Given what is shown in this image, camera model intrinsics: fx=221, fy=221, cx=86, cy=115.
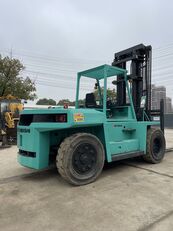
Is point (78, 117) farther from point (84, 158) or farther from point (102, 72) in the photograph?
point (102, 72)

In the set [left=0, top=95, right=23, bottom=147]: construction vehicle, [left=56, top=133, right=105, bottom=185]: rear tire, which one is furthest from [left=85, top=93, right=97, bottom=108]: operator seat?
[left=0, top=95, right=23, bottom=147]: construction vehicle

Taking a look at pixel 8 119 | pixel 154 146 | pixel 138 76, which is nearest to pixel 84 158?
pixel 154 146

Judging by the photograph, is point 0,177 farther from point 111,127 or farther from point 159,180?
point 159,180

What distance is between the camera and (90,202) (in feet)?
11.3

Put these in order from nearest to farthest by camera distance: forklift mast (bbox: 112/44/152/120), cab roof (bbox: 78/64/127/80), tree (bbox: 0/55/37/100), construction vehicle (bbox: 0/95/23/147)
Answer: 1. cab roof (bbox: 78/64/127/80)
2. forklift mast (bbox: 112/44/152/120)
3. construction vehicle (bbox: 0/95/23/147)
4. tree (bbox: 0/55/37/100)

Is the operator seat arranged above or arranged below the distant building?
below

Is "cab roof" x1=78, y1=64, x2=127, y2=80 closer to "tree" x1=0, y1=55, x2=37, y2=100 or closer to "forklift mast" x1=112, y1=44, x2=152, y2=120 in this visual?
"forklift mast" x1=112, y1=44, x2=152, y2=120

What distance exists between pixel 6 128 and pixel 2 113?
1070 millimetres

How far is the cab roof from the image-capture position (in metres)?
5.03

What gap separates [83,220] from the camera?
114 inches

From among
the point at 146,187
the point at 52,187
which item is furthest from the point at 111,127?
the point at 52,187

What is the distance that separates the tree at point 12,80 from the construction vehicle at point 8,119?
9303 millimetres

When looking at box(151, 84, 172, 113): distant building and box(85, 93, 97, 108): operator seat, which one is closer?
box(85, 93, 97, 108): operator seat

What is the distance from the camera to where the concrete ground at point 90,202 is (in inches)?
110
